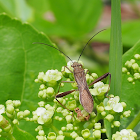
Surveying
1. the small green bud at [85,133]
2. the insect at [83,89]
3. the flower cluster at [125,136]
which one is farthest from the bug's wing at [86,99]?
the flower cluster at [125,136]

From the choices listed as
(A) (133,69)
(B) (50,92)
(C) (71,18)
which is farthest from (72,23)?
(B) (50,92)

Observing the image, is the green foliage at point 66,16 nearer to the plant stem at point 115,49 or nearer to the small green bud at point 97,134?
the plant stem at point 115,49

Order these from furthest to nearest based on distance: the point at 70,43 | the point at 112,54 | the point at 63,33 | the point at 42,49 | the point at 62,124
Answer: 1. the point at 70,43
2. the point at 63,33
3. the point at 42,49
4. the point at 62,124
5. the point at 112,54

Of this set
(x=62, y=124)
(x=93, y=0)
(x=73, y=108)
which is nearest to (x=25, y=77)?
(x=62, y=124)

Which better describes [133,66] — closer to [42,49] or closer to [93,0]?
[42,49]

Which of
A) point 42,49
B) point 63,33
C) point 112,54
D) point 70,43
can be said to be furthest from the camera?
point 70,43

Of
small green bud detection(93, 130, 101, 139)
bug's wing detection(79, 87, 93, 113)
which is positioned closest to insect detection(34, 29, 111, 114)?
bug's wing detection(79, 87, 93, 113)
